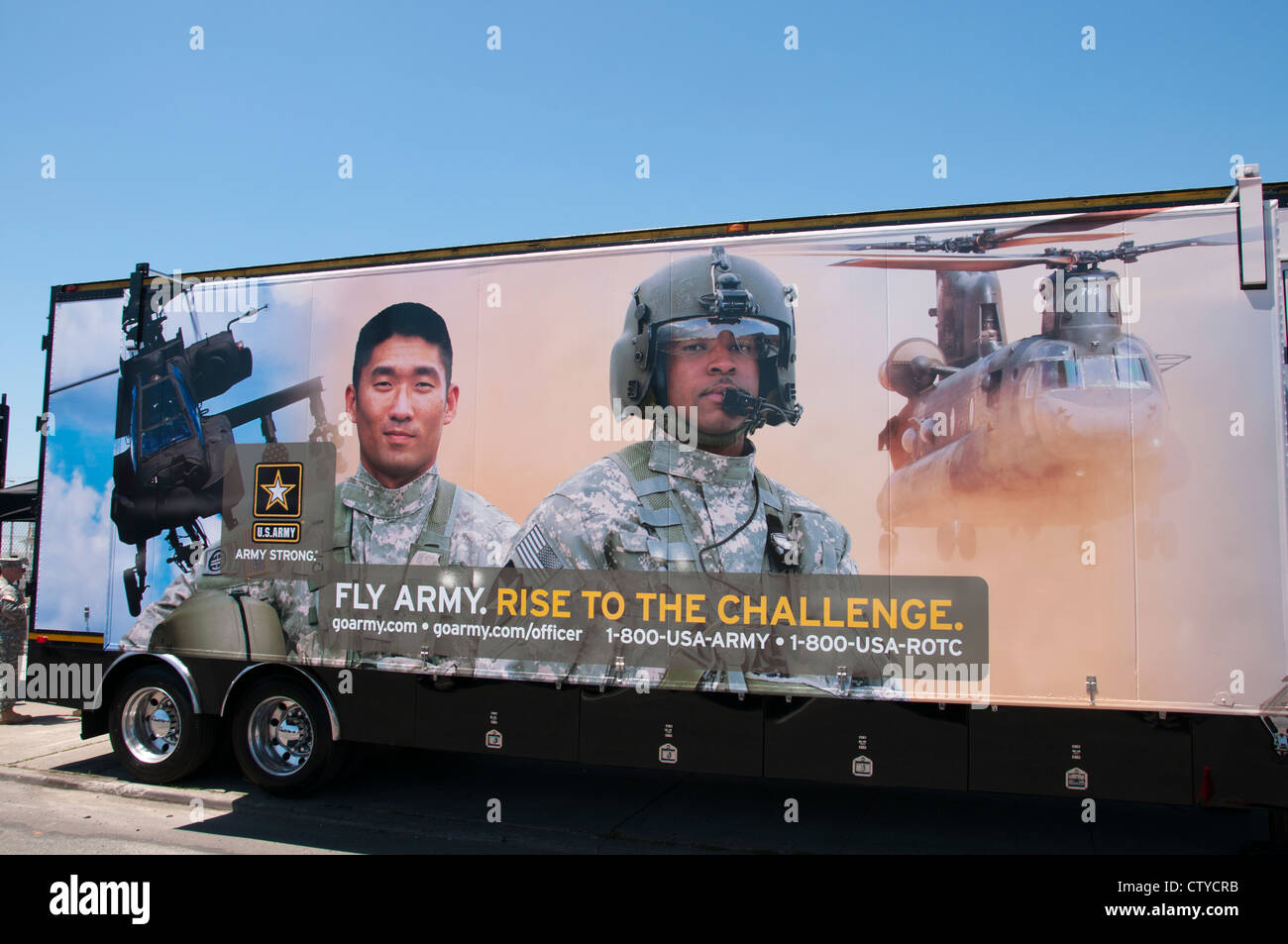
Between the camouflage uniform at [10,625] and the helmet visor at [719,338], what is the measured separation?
28.0 ft

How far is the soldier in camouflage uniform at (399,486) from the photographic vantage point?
19.4 ft

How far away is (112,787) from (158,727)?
62cm

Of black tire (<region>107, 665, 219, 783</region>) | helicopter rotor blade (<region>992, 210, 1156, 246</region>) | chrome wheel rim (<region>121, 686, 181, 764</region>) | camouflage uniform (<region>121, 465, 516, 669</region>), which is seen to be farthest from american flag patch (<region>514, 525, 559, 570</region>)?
chrome wheel rim (<region>121, 686, 181, 764</region>)

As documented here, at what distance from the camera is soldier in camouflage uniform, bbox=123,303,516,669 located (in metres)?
5.91

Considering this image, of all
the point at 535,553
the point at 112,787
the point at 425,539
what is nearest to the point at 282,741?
the point at 112,787

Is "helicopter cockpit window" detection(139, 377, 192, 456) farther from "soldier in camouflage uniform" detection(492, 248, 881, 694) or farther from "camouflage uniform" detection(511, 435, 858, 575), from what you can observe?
"soldier in camouflage uniform" detection(492, 248, 881, 694)

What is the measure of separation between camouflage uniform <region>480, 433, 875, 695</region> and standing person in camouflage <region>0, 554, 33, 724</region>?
722 cm

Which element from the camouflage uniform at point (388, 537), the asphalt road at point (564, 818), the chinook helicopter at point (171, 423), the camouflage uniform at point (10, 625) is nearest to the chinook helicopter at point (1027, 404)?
the asphalt road at point (564, 818)

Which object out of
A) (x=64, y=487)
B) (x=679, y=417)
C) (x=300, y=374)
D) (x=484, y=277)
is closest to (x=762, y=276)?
(x=679, y=417)

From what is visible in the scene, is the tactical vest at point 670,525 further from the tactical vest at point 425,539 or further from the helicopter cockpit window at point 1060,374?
the helicopter cockpit window at point 1060,374
